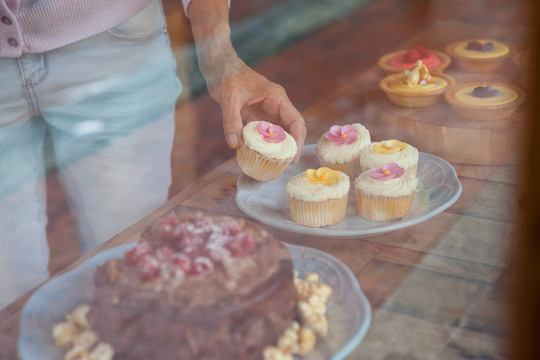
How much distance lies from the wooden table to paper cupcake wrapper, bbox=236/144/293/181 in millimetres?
68

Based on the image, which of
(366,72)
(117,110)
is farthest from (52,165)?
(366,72)

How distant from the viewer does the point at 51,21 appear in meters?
1.03

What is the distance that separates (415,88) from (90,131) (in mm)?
661

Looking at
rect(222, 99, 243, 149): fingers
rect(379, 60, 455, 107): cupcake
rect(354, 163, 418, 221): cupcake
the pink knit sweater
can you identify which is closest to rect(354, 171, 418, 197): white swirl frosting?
rect(354, 163, 418, 221): cupcake

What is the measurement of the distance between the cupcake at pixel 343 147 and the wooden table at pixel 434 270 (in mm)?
175

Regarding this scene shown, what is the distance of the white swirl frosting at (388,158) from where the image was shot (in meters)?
1.07

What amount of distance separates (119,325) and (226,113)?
0.57 metres

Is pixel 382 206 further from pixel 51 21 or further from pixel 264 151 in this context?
pixel 51 21

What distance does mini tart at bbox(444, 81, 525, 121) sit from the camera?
104 cm

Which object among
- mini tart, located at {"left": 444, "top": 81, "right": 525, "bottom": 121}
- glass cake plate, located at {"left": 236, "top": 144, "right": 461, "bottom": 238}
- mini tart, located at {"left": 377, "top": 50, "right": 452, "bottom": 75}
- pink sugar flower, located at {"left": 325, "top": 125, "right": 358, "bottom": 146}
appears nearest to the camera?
glass cake plate, located at {"left": 236, "top": 144, "right": 461, "bottom": 238}

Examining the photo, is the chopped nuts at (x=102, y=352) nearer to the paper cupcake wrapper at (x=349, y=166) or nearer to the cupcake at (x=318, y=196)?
the cupcake at (x=318, y=196)

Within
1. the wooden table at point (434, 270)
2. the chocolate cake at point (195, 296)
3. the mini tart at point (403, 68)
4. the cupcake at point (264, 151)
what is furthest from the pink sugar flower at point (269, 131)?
the chocolate cake at point (195, 296)

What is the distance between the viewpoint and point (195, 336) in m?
0.60

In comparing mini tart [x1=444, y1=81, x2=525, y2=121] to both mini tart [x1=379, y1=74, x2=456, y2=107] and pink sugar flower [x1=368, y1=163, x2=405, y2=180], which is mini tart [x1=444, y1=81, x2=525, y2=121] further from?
pink sugar flower [x1=368, y1=163, x2=405, y2=180]
